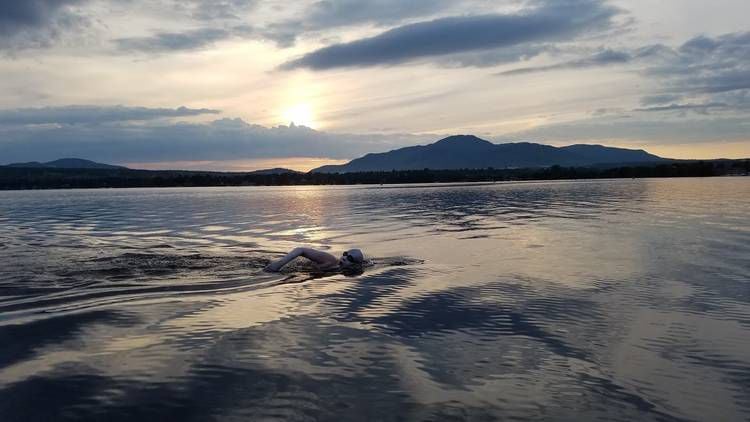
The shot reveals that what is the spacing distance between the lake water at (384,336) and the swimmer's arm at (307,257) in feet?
2.21

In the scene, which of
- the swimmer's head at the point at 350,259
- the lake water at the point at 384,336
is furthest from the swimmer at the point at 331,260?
the lake water at the point at 384,336

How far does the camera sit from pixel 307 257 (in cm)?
2333

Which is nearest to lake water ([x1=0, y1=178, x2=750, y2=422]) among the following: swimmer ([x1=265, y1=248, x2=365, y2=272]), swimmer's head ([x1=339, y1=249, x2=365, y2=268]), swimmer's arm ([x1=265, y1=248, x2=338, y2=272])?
swimmer's arm ([x1=265, y1=248, x2=338, y2=272])

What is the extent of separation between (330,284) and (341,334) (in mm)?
6771

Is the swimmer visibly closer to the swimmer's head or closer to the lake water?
the swimmer's head

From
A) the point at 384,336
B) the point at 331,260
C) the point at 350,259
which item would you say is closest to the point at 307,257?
the point at 331,260

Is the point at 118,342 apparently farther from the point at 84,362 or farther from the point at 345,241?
the point at 345,241

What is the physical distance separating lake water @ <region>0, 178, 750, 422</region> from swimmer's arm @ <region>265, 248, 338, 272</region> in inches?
26.5

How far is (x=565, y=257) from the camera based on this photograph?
25781 millimetres

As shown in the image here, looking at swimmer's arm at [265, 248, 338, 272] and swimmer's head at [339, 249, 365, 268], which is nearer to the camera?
swimmer's arm at [265, 248, 338, 272]

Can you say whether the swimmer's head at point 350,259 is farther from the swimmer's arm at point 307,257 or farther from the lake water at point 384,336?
the lake water at point 384,336

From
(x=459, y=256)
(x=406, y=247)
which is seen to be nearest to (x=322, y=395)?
(x=459, y=256)

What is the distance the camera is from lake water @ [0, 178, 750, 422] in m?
9.48

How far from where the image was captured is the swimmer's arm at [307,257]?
22.5 metres
